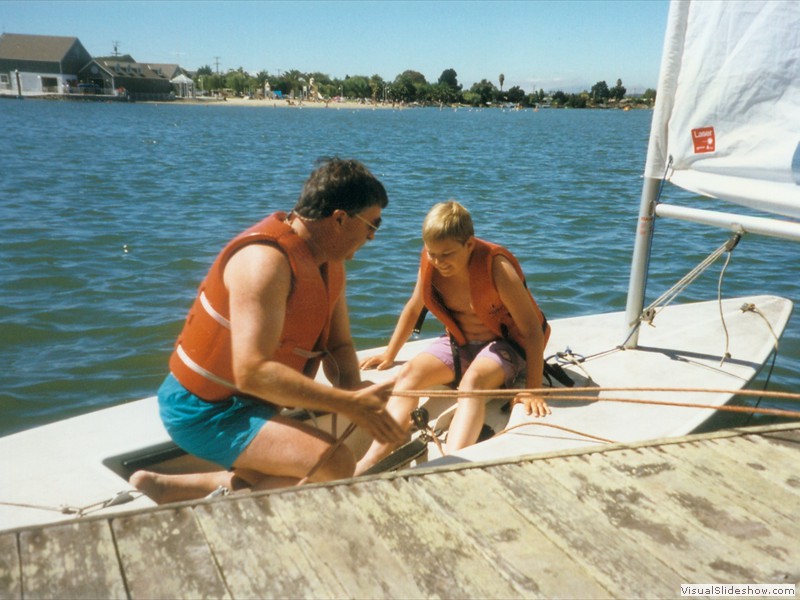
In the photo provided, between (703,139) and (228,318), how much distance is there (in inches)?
97.1

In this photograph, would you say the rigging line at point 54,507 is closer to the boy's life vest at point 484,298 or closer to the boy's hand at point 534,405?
the boy's life vest at point 484,298

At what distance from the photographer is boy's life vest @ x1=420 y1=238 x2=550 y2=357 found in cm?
340

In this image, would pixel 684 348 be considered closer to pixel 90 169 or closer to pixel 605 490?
pixel 605 490

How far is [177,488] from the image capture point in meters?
2.92

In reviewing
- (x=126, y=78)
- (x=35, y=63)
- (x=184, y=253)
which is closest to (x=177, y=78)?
(x=126, y=78)

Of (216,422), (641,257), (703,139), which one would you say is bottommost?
(216,422)

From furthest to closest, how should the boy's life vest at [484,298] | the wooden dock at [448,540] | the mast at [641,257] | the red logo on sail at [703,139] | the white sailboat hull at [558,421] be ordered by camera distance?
1. the mast at [641,257]
2. the red logo on sail at [703,139]
3. the boy's life vest at [484,298]
4. the white sailboat hull at [558,421]
5. the wooden dock at [448,540]

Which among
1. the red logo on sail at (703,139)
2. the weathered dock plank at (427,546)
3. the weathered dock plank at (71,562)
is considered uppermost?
the red logo on sail at (703,139)

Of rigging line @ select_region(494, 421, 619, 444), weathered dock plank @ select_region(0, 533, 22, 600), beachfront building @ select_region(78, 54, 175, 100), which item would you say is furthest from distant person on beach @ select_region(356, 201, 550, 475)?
beachfront building @ select_region(78, 54, 175, 100)

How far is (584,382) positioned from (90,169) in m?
19.1

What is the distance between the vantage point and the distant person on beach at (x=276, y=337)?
7.79ft

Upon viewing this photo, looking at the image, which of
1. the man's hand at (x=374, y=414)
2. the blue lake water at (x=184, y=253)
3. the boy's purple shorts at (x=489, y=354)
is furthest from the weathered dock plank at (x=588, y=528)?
the blue lake water at (x=184, y=253)

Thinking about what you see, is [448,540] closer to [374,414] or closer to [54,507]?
[374,414]

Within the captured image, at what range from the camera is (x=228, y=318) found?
2.53 metres
